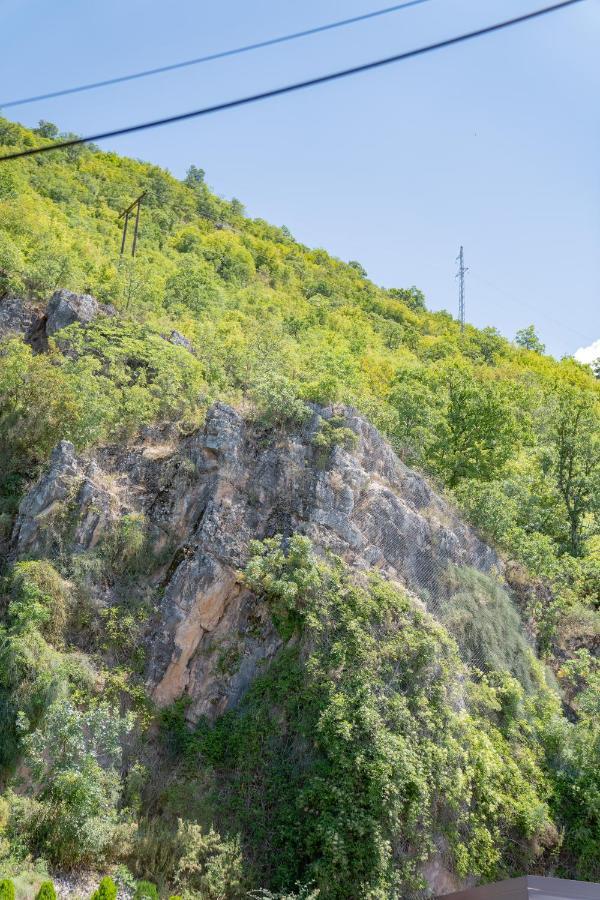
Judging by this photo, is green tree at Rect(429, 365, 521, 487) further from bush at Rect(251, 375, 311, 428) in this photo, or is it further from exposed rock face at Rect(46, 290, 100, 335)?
exposed rock face at Rect(46, 290, 100, 335)

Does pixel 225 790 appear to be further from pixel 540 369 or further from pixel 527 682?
pixel 540 369

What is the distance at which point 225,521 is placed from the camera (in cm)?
1233

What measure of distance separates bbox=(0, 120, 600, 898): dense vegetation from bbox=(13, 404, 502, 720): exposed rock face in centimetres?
45

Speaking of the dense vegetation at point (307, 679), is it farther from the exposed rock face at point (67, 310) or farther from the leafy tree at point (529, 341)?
the leafy tree at point (529, 341)

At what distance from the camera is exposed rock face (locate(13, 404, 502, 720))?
1141 centimetres

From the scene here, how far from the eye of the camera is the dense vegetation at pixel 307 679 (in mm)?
9422

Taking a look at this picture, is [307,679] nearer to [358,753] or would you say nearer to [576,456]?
[358,753]

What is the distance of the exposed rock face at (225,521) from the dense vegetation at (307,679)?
45 cm

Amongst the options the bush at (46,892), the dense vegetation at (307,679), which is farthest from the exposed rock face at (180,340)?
the bush at (46,892)

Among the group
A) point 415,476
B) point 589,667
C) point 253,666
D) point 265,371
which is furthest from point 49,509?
point 589,667

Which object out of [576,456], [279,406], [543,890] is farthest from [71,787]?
[576,456]

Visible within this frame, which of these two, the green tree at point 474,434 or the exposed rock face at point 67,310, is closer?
the exposed rock face at point 67,310

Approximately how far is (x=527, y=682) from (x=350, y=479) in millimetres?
5095

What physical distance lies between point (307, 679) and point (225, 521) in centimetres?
306
